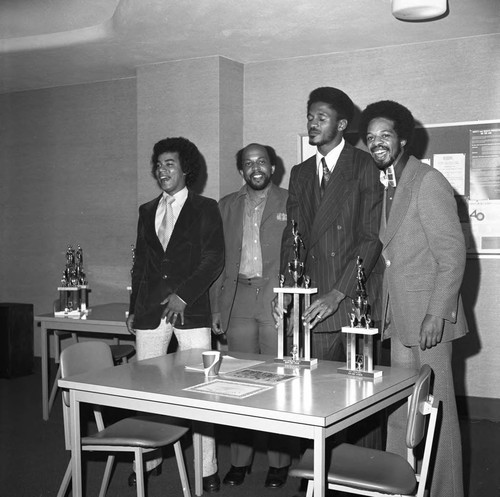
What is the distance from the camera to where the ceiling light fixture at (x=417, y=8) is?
3990mm

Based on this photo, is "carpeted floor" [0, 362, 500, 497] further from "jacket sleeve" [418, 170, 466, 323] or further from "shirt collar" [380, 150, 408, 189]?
"shirt collar" [380, 150, 408, 189]

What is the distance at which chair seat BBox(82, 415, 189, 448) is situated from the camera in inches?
119

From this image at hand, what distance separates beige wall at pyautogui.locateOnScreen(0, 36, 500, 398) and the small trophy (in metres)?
2.41

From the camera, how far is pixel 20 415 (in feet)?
17.4

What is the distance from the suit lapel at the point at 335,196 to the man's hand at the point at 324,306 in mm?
338

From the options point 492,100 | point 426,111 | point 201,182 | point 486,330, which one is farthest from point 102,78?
point 486,330

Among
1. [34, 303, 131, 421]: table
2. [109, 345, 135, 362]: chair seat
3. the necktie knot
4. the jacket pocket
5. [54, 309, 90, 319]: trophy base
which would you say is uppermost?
the necktie knot

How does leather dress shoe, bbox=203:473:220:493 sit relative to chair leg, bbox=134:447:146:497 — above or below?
below

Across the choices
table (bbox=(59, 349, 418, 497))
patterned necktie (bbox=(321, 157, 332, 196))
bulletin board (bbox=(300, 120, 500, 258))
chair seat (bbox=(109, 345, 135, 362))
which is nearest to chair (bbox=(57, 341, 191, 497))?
table (bbox=(59, 349, 418, 497))

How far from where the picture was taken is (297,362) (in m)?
3.14

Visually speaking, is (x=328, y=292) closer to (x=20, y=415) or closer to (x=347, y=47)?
(x=347, y=47)

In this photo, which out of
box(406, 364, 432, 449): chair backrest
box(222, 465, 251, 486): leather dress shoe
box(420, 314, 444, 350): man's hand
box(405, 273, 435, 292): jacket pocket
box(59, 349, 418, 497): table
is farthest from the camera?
box(222, 465, 251, 486): leather dress shoe

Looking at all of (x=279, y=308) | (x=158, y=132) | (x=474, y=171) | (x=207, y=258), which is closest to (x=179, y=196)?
(x=207, y=258)

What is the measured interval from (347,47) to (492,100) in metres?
1.13
